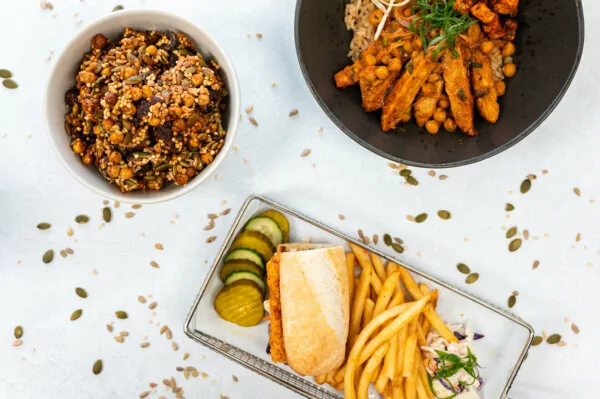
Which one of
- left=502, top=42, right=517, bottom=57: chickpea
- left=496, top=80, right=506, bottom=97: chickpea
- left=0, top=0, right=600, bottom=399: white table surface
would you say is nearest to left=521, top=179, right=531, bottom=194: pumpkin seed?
left=0, top=0, right=600, bottom=399: white table surface

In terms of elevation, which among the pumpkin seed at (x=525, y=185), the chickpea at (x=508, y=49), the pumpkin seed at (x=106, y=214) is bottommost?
the pumpkin seed at (x=106, y=214)

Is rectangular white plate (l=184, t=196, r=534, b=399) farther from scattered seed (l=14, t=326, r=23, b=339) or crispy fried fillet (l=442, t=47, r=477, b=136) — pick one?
scattered seed (l=14, t=326, r=23, b=339)

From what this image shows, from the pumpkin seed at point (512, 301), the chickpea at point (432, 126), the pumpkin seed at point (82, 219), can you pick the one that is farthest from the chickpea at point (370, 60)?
the pumpkin seed at point (82, 219)

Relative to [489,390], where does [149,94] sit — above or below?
above

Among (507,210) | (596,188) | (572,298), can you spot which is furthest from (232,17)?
(572,298)

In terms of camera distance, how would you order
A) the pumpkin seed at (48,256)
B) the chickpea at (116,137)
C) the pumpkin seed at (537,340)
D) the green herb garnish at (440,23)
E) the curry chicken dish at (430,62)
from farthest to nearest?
the pumpkin seed at (537,340), the pumpkin seed at (48,256), the curry chicken dish at (430,62), the green herb garnish at (440,23), the chickpea at (116,137)

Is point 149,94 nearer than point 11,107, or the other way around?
point 149,94

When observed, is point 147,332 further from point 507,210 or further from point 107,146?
point 507,210

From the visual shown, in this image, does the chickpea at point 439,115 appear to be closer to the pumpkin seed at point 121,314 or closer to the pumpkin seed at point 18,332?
the pumpkin seed at point 121,314
